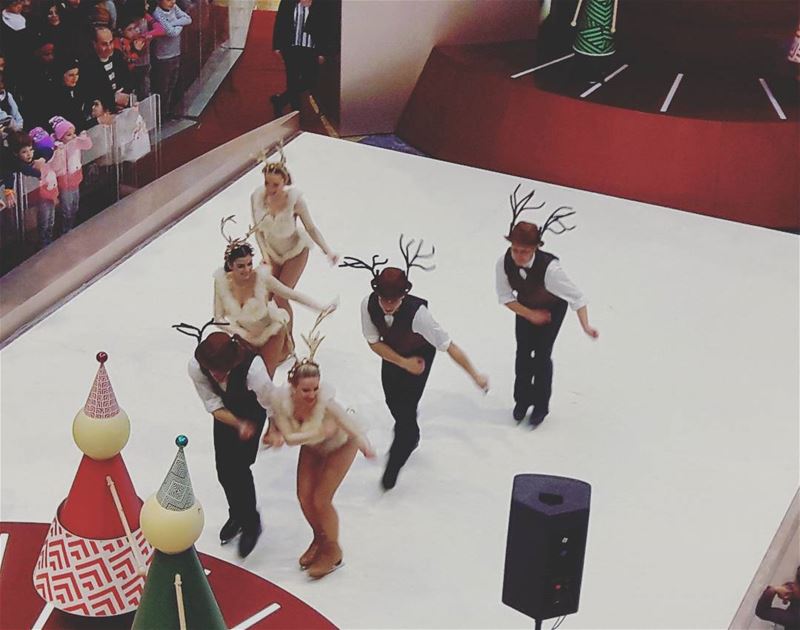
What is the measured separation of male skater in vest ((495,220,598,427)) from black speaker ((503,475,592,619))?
1599mm

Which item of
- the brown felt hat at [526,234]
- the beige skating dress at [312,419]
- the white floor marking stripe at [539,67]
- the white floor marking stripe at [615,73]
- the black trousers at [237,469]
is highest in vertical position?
the brown felt hat at [526,234]

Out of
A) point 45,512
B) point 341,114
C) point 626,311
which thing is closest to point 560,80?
point 341,114

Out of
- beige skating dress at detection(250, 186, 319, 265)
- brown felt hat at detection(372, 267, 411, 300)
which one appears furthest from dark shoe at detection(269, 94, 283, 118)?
brown felt hat at detection(372, 267, 411, 300)

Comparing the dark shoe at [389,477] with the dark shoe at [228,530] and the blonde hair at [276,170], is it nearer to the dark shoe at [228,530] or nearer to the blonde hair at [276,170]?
the dark shoe at [228,530]

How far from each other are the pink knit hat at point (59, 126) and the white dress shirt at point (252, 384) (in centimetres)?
294

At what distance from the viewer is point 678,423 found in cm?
557

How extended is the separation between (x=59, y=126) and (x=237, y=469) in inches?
117

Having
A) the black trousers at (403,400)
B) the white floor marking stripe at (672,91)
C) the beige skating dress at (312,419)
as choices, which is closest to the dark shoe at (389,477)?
the black trousers at (403,400)

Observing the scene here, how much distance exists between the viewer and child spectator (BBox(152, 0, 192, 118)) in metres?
7.70

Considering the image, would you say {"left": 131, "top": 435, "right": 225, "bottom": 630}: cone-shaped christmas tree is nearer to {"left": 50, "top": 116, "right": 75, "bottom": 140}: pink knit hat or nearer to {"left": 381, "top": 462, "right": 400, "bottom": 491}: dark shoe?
{"left": 381, "top": 462, "right": 400, "bottom": 491}: dark shoe

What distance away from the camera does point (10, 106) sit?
21.4 feet

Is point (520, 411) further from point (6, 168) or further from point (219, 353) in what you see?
point (6, 168)

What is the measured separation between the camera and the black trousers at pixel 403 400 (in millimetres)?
4859

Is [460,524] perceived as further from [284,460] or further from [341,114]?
[341,114]
